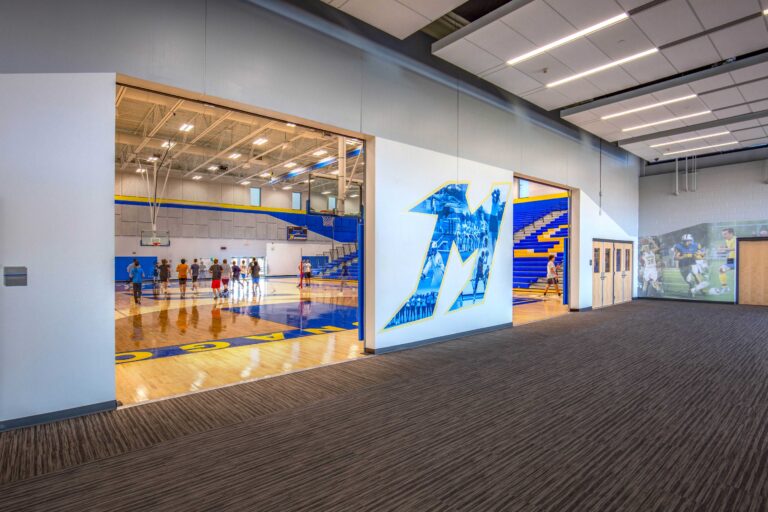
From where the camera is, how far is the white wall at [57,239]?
131 inches

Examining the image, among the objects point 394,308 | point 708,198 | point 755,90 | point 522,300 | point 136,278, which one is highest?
point 755,90

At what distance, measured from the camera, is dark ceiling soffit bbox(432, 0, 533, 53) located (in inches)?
199

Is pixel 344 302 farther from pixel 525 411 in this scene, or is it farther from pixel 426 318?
pixel 525 411

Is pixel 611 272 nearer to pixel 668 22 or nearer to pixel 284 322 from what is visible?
pixel 668 22

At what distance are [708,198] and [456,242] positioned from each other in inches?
429

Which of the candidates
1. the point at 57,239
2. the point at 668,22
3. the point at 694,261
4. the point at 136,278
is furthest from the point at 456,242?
the point at 694,261

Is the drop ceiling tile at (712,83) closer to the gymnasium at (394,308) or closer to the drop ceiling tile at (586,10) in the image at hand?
the gymnasium at (394,308)

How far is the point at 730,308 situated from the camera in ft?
37.6

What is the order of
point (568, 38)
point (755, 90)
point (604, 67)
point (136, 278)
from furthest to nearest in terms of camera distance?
point (136, 278) → point (755, 90) → point (604, 67) → point (568, 38)

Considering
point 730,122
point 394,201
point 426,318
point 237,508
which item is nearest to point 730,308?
point 730,122

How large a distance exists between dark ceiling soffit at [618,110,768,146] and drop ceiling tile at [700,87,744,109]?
3.61ft

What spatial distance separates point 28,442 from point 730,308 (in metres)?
14.9

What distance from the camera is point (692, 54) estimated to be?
6.24 metres

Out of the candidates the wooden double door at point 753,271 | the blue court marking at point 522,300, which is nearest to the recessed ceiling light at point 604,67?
the blue court marking at point 522,300
